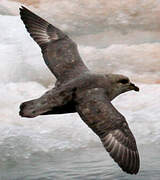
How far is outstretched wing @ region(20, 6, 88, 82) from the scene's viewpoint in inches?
374

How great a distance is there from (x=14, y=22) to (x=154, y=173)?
552 cm

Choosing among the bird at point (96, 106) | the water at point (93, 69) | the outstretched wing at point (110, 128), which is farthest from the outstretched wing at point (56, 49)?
the water at point (93, 69)

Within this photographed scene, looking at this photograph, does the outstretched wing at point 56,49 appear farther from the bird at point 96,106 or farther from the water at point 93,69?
the water at point 93,69

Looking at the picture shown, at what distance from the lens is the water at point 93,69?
1016 centimetres

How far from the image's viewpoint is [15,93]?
39.9 feet

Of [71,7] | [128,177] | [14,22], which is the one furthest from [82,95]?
[71,7]

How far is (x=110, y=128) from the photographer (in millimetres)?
8508

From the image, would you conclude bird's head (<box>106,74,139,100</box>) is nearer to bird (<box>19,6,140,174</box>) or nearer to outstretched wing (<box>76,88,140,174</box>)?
bird (<box>19,6,140,174</box>)

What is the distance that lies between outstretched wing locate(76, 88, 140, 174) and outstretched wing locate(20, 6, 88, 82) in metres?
0.75

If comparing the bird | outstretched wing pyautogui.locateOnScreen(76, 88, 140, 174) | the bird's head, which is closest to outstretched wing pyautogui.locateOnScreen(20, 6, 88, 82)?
the bird

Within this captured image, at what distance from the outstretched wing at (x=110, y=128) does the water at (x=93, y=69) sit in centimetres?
120

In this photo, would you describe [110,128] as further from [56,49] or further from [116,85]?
[56,49]

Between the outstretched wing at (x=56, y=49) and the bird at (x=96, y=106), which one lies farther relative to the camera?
the outstretched wing at (x=56, y=49)

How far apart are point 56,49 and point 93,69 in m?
3.43
